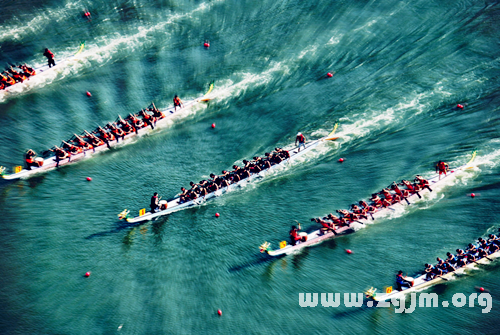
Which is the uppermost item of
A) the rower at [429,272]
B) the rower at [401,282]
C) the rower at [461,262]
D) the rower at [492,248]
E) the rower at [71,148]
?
the rower at [71,148]

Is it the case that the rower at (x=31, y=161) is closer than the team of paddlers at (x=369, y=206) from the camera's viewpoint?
No

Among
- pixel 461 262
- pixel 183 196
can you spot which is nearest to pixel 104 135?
pixel 183 196

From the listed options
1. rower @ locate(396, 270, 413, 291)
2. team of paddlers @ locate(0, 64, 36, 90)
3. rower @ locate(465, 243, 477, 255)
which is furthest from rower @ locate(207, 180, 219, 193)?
team of paddlers @ locate(0, 64, 36, 90)

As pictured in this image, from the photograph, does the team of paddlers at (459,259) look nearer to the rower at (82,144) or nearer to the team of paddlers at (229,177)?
the team of paddlers at (229,177)

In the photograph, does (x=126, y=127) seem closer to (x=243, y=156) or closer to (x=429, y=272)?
(x=243, y=156)

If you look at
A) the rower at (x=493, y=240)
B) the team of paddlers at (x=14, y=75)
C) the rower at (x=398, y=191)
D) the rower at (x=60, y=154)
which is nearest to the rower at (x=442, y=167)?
the rower at (x=398, y=191)

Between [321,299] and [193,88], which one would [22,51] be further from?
[321,299]

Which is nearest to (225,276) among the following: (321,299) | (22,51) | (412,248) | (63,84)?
(321,299)
